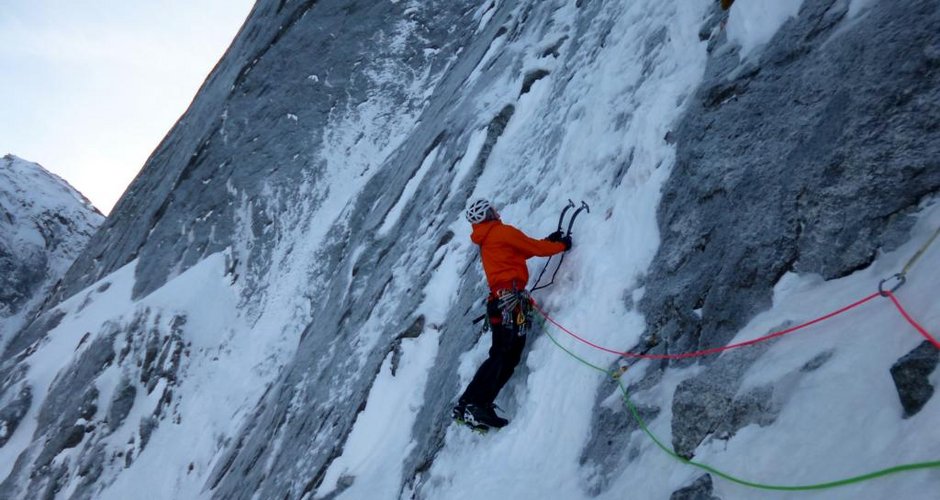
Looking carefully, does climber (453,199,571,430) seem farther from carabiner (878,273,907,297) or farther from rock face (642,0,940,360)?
carabiner (878,273,907,297)

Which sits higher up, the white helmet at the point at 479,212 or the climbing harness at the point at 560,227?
the white helmet at the point at 479,212

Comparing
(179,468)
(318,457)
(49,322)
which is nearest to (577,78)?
(318,457)

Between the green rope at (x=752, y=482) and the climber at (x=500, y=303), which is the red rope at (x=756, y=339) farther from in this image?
the climber at (x=500, y=303)

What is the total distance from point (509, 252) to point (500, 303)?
502 millimetres

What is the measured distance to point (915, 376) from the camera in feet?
8.62

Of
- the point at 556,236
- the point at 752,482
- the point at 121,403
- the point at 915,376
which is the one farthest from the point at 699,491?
the point at 121,403

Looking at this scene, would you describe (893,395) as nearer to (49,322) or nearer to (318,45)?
(318,45)

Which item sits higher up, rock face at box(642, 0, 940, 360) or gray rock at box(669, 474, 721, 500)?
rock face at box(642, 0, 940, 360)

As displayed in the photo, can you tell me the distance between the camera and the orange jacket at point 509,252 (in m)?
5.96

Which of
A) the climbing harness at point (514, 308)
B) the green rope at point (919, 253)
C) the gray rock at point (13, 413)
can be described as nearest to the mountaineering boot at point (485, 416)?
the climbing harness at point (514, 308)

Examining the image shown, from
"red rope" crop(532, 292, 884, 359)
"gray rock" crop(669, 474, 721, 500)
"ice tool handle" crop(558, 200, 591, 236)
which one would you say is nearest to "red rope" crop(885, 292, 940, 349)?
"red rope" crop(532, 292, 884, 359)

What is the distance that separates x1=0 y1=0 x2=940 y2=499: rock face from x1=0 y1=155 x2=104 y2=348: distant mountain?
18.7ft

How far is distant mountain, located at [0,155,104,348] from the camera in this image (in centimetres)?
2708

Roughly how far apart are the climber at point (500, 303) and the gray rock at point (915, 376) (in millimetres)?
3333
